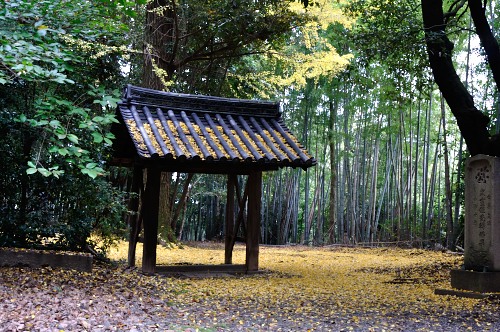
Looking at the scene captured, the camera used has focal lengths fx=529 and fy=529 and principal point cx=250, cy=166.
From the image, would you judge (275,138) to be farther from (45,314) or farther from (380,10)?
(45,314)

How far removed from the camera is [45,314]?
3.89 m

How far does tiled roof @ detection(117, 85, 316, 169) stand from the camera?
666 centimetres

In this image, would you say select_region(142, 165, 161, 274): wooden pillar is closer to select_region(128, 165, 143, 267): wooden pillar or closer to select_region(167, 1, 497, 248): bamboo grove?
select_region(128, 165, 143, 267): wooden pillar

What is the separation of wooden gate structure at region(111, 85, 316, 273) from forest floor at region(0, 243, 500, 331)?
0.96m

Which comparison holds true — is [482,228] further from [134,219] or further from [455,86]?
[134,219]

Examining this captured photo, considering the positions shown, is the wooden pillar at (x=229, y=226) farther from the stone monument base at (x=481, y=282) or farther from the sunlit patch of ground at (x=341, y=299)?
the stone monument base at (x=481, y=282)

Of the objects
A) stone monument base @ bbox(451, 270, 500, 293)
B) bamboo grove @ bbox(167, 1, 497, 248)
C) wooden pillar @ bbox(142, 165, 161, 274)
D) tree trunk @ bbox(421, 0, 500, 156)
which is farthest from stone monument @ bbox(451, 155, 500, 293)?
bamboo grove @ bbox(167, 1, 497, 248)

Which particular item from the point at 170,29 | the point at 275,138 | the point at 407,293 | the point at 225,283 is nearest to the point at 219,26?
the point at 170,29

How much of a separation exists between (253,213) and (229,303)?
244cm

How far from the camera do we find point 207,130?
7383 millimetres

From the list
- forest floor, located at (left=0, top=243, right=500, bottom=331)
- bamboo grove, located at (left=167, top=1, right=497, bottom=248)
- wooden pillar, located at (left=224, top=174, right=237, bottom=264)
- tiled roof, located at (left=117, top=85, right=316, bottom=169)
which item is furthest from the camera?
bamboo grove, located at (left=167, top=1, right=497, bottom=248)

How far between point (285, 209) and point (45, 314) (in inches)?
547

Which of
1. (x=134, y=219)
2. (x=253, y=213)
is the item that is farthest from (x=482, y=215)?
(x=134, y=219)

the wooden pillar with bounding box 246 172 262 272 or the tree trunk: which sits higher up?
the tree trunk
